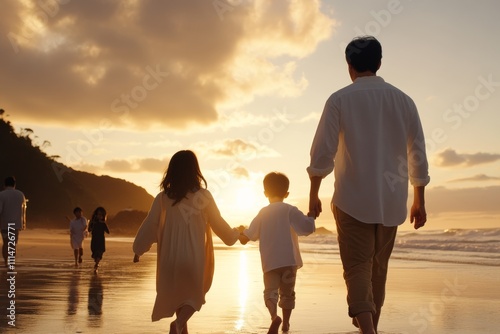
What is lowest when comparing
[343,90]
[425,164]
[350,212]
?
[350,212]

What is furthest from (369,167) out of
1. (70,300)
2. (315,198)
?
(70,300)

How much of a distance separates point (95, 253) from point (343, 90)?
491 inches

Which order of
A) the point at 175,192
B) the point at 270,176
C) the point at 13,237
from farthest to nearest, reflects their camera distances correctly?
the point at 13,237, the point at 270,176, the point at 175,192

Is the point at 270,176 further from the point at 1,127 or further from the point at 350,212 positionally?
the point at 1,127

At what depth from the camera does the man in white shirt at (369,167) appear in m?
4.82

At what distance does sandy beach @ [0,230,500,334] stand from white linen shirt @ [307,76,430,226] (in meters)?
2.39

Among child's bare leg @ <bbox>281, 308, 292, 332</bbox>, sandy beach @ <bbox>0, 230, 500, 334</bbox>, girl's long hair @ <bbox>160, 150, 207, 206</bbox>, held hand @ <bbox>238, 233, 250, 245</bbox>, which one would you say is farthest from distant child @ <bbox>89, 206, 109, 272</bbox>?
girl's long hair @ <bbox>160, 150, 207, 206</bbox>

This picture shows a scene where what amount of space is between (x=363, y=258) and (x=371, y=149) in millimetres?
782

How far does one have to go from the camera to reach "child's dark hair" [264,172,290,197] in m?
7.60

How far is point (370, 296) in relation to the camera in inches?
186

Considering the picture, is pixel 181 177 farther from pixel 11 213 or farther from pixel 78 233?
pixel 78 233

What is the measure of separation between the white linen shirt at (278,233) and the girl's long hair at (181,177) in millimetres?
1460

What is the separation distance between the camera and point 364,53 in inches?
202

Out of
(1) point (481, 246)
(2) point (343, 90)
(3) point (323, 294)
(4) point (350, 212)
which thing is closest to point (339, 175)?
(4) point (350, 212)
